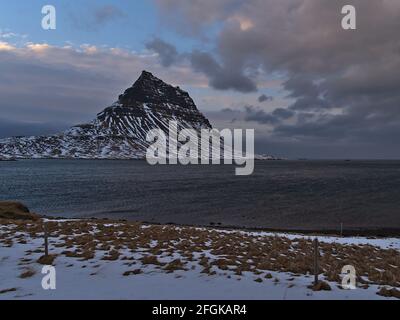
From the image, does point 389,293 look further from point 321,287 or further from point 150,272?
point 150,272

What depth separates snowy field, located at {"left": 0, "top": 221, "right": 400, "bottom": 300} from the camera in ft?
33.4

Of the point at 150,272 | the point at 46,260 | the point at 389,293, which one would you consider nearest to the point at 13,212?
the point at 46,260

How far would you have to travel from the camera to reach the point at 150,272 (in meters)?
12.3

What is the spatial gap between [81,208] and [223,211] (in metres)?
23.6

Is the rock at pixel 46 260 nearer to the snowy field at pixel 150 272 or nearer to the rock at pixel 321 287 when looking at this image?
the snowy field at pixel 150 272

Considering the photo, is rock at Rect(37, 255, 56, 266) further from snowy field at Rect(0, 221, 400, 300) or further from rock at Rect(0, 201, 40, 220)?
rock at Rect(0, 201, 40, 220)

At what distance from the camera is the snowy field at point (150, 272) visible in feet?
33.4

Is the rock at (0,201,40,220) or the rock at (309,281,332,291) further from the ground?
the rock at (309,281,332,291)

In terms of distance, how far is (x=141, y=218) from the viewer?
164 feet

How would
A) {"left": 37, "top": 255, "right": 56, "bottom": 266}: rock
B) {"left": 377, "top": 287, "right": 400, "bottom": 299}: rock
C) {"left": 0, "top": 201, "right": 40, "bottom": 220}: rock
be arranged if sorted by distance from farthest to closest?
{"left": 0, "top": 201, "right": 40, "bottom": 220}: rock
{"left": 37, "top": 255, "right": 56, "bottom": 266}: rock
{"left": 377, "top": 287, "right": 400, "bottom": 299}: rock

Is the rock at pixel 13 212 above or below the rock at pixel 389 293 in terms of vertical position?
below

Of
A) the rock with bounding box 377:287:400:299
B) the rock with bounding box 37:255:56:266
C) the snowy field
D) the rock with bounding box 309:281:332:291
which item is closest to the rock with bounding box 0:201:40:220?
the snowy field

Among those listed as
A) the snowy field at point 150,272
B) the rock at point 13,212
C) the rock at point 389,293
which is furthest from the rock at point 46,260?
the rock at point 13,212
